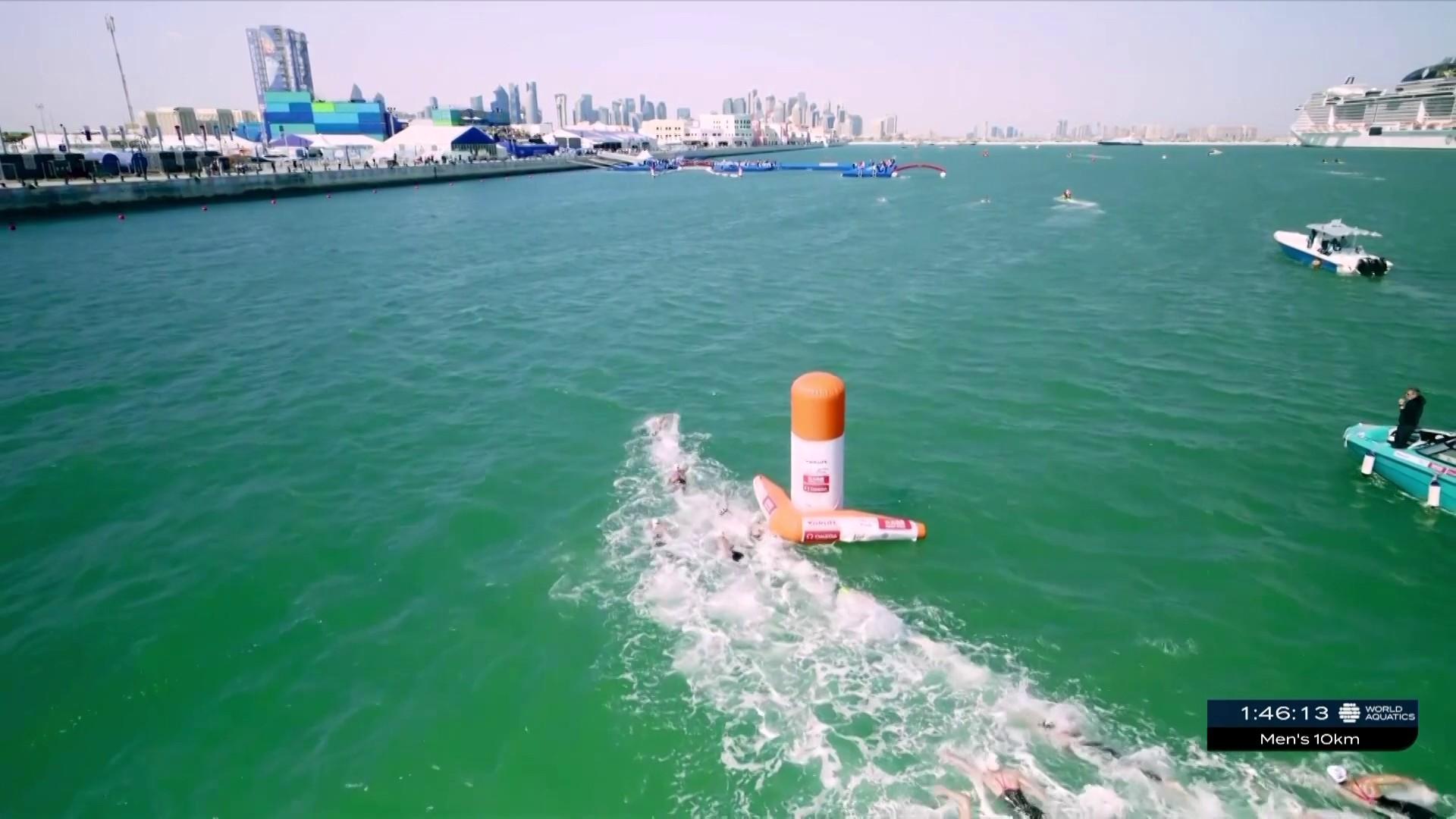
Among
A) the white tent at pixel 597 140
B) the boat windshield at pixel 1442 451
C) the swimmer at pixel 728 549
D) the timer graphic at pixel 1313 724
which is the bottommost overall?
the timer graphic at pixel 1313 724

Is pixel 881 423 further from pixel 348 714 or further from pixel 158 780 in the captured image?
pixel 158 780

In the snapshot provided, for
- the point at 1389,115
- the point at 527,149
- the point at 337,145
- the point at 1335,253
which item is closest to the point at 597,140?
the point at 527,149

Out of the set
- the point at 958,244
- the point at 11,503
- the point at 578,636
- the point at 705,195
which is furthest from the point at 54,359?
the point at 705,195

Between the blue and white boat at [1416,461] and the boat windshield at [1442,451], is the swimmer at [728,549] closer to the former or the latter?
the blue and white boat at [1416,461]

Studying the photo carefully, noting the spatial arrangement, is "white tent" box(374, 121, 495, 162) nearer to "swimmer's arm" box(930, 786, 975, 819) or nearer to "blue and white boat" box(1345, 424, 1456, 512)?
"blue and white boat" box(1345, 424, 1456, 512)

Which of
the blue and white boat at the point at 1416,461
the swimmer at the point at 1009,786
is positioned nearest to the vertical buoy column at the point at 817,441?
the swimmer at the point at 1009,786

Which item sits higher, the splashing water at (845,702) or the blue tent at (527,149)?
the blue tent at (527,149)

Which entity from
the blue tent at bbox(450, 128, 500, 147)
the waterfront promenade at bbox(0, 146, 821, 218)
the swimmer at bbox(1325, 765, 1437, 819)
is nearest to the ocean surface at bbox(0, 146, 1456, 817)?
the swimmer at bbox(1325, 765, 1437, 819)

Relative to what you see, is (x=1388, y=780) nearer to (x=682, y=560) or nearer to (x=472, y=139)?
(x=682, y=560)
